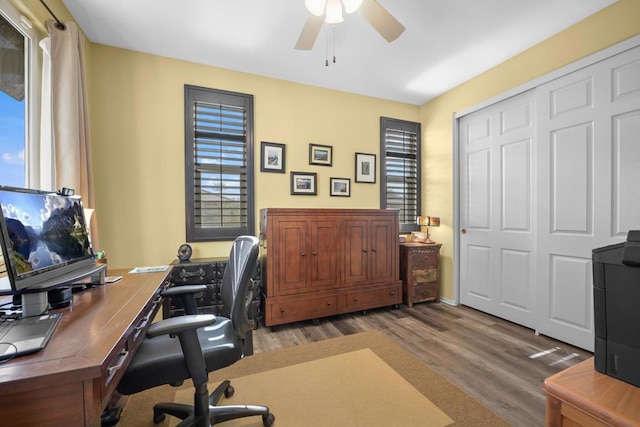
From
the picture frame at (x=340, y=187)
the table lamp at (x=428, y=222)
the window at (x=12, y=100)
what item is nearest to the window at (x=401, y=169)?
the table lamp at (x=428, y=222)

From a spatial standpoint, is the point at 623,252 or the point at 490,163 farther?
the point at 490,163

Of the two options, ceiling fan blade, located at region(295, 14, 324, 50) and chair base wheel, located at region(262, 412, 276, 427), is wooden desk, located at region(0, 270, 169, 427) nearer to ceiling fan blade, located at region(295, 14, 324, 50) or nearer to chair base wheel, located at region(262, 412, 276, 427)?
chair base wheel, located at region(262, 412, 276, 427)

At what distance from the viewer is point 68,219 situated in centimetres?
141

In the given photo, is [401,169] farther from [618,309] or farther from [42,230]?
[42,230]

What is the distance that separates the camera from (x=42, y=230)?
1.18 metres

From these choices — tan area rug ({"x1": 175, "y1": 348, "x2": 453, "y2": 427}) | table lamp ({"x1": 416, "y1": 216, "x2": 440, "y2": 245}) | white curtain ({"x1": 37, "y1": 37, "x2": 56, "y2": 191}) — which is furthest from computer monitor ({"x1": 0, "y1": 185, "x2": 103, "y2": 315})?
table lamp ({"x1": 416, "y1": 216, "x2": 440, "y2": 245})

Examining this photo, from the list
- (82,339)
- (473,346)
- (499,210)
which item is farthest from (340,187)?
(82,339)

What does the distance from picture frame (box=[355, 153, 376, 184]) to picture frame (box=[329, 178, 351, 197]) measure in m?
0.19

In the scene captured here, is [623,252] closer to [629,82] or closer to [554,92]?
[629,82]

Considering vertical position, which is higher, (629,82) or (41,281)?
(629,82)

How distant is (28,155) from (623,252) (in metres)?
3.31

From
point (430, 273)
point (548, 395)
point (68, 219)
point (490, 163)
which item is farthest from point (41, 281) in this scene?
point (490, 163)

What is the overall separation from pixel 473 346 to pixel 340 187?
2330 millimetres

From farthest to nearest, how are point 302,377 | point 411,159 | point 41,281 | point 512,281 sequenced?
point 411,159
point 512,281
point 302,377
point 41,281
